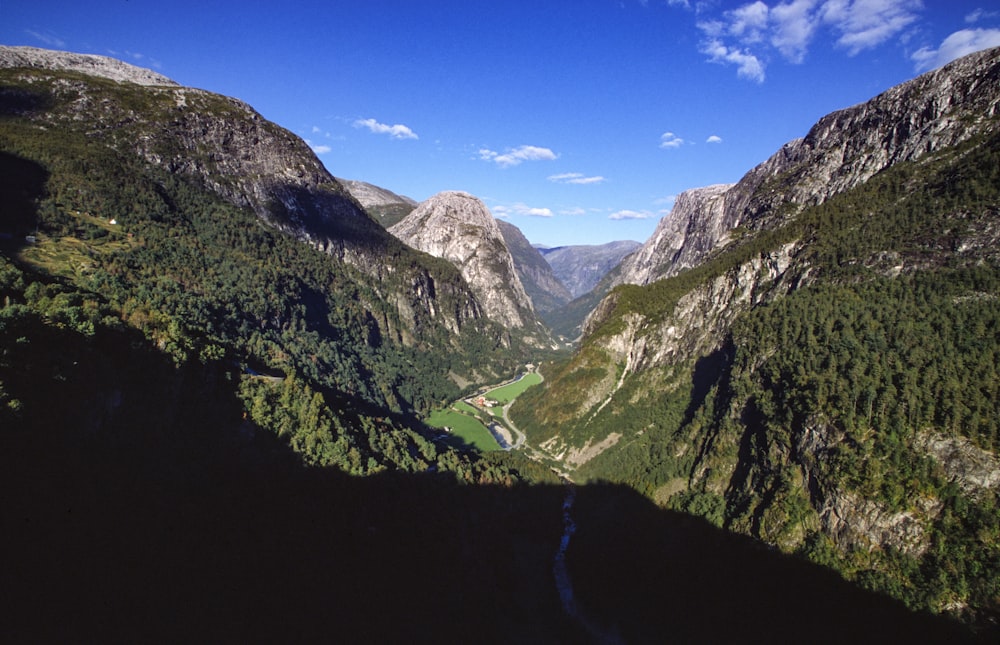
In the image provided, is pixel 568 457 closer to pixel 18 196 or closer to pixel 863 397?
pixel 863 397

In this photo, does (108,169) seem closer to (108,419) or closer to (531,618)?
(108,419)

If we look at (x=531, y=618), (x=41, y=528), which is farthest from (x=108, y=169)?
(x=531, y=618)

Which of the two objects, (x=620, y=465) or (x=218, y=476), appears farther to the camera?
(x=620, y=465)

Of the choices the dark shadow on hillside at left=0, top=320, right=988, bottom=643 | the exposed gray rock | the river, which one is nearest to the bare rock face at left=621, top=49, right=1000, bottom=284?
the exposed gray rock

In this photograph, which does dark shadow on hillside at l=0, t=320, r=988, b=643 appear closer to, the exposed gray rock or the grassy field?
the exposed gray rock

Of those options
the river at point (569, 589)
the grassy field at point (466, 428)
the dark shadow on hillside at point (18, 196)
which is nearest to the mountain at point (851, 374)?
the river at point (569, 589)

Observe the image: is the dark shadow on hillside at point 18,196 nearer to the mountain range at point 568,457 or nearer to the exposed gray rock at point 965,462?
the mountain range at point 568,457

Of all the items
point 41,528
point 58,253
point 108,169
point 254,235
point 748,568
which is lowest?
point 748,568
